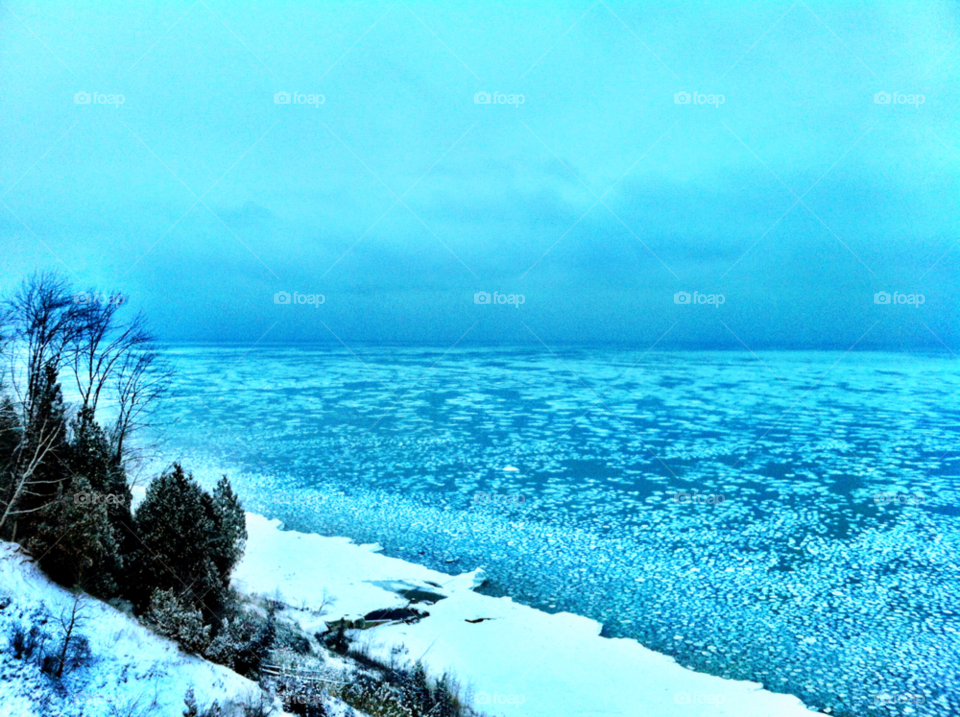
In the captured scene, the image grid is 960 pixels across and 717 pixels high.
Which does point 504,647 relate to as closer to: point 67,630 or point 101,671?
point 101,671

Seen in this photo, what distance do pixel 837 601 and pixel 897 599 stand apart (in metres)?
1.37

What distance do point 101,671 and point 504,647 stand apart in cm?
663

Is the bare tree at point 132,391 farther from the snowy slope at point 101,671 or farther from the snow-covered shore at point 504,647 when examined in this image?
the snowy slope at point 101,671

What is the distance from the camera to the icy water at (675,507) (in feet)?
37.3

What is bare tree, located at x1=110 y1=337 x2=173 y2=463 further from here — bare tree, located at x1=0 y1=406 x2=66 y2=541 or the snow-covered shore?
the snow-covered shore

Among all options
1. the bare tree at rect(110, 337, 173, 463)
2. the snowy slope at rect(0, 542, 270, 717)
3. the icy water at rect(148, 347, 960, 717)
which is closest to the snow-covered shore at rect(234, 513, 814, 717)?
the icy water at rect(148, 347, 960, 717)

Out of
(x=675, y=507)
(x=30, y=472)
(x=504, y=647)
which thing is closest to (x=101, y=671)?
(x=30, y=472)

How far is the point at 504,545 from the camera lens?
1575 centimetres

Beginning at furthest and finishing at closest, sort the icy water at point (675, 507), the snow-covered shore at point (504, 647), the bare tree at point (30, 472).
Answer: the icy water at point (675, 507), the bare tree at point (30, 472), the snow-covered shore at point (504, 647)

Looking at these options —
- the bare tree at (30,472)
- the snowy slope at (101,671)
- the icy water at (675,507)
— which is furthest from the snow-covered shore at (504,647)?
the bare tree at (30,472)

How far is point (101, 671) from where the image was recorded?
6914 mm

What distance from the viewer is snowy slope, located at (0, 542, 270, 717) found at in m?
6.29

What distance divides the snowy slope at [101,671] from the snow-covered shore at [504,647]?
3639 millimetres

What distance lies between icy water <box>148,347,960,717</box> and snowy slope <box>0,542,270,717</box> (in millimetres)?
7059
